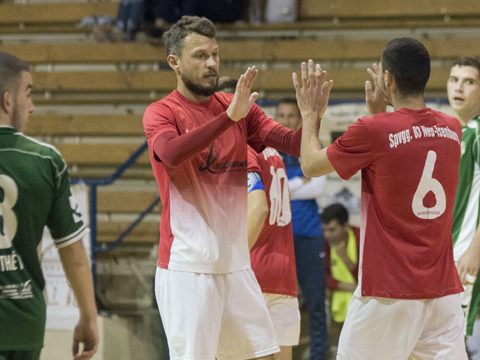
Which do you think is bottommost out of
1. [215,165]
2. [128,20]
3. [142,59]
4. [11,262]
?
[11,262]

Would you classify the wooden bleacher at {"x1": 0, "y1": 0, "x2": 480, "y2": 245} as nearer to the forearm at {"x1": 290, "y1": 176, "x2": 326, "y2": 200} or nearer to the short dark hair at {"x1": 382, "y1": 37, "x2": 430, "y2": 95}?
the forearm at {"x1": 290, "y1": 176, "x2": 326, "y2": 200}

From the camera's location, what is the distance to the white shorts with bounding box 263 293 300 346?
18.8 feet

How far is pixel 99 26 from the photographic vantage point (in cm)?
1151

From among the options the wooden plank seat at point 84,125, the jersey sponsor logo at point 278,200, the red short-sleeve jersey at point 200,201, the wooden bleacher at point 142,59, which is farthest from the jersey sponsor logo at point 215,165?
the wooden plank seat at point 84,125

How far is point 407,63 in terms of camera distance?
429 centimetres

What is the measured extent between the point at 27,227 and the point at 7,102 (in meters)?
0.48

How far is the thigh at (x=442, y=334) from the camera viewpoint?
4238mm

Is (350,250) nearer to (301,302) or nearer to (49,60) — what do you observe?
(301,302)

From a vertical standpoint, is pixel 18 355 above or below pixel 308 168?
below

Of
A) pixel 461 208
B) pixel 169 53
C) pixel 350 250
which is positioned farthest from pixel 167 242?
pixel 350 250

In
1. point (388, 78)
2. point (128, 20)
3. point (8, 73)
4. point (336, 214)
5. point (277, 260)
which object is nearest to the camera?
point (8, 73)

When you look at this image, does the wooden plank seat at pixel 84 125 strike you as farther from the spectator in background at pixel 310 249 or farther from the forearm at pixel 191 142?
the forearm at pixel 191 142

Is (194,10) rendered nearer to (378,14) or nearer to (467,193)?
(378,14)

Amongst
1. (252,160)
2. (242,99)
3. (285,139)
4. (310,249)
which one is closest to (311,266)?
(310,249)
